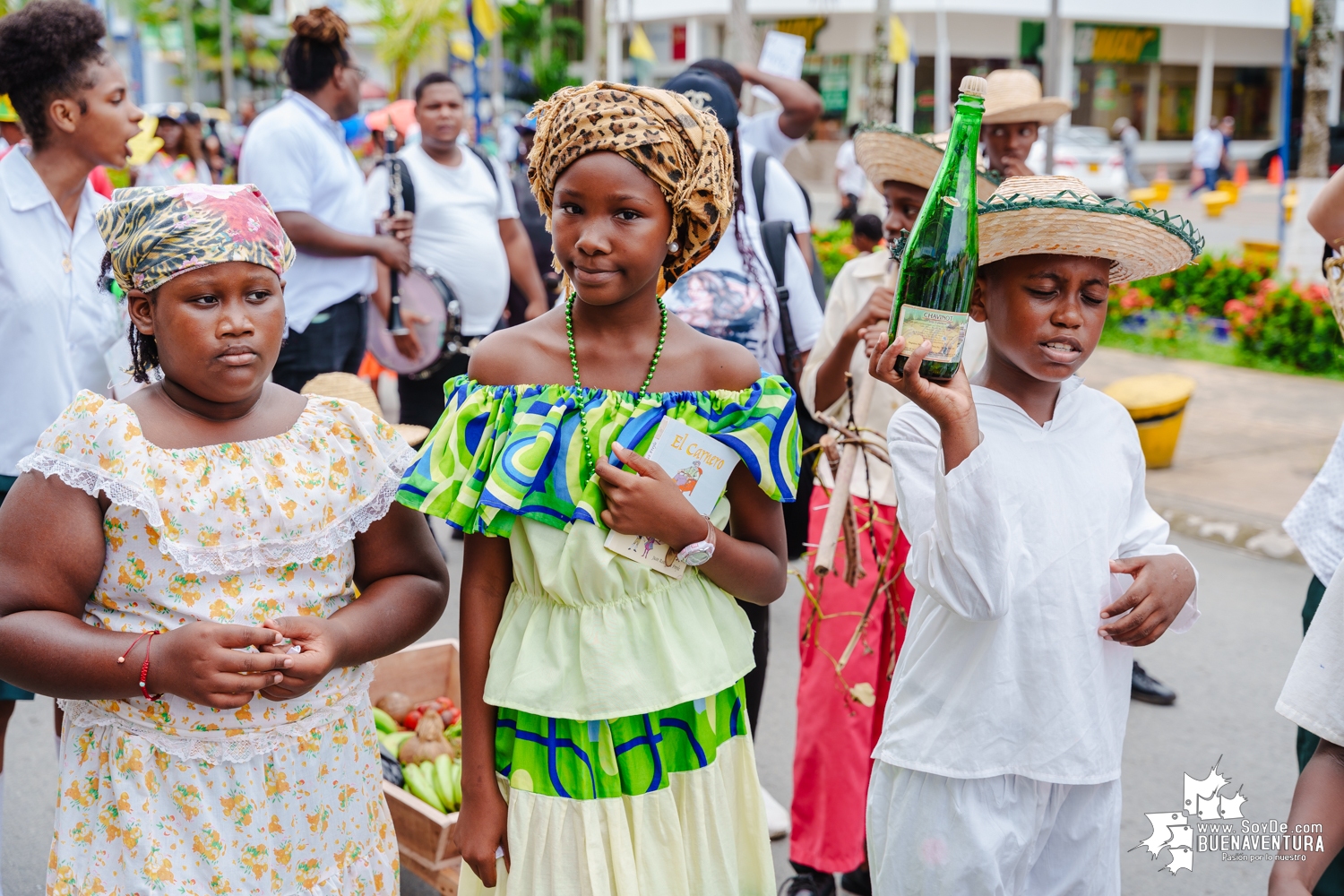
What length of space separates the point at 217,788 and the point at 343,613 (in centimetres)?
35

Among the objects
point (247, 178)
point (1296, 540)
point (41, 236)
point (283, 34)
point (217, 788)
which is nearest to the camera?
point (217, 788)

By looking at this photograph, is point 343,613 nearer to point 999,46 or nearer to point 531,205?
point 531,205

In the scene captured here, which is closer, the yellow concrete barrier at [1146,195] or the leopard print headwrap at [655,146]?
the leopard print headwrap at [655,146]

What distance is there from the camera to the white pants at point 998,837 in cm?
226

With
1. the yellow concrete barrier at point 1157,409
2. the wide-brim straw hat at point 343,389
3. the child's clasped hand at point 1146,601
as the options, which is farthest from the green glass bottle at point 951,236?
the yellow concrete barrier at point 1157,409

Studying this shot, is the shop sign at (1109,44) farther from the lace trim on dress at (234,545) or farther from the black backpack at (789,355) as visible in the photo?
the lace trim on dress at (234,545)

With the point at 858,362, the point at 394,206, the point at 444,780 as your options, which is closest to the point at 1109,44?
the point at 394,206

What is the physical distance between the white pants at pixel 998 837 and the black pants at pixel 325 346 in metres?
3.54

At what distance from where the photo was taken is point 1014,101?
3.93 m

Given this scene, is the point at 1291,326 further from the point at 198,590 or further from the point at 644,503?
the point at 198,590

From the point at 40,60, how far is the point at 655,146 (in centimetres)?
223

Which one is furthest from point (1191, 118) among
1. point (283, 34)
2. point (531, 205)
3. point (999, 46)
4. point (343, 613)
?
point (343, 613)

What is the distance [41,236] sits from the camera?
3334 mm

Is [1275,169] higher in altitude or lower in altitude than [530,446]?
lower
